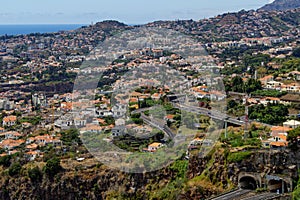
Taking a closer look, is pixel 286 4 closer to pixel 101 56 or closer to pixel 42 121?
pixel 101 56

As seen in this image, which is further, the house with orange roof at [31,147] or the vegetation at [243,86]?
the vegetation at [243,86]

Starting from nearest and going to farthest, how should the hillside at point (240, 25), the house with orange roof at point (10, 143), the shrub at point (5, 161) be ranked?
the shrub at point (5, 161)
the house with orange roof at point (10, 143)
the hillside at point (240, 25)

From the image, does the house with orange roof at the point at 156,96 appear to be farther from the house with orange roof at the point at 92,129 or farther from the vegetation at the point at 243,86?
the house with orange roof at the point at 92,129

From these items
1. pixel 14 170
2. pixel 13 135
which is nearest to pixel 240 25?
pixel 13 135

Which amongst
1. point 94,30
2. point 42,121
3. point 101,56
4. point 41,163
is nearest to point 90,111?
point 42,121

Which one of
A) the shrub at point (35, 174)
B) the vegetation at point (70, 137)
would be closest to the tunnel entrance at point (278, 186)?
the shrub at point (35, 174)

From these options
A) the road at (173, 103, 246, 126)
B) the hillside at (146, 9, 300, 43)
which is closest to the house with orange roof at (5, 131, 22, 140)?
the road at (173, 103, 246, 126)

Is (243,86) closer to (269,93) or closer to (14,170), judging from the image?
(269,93)
